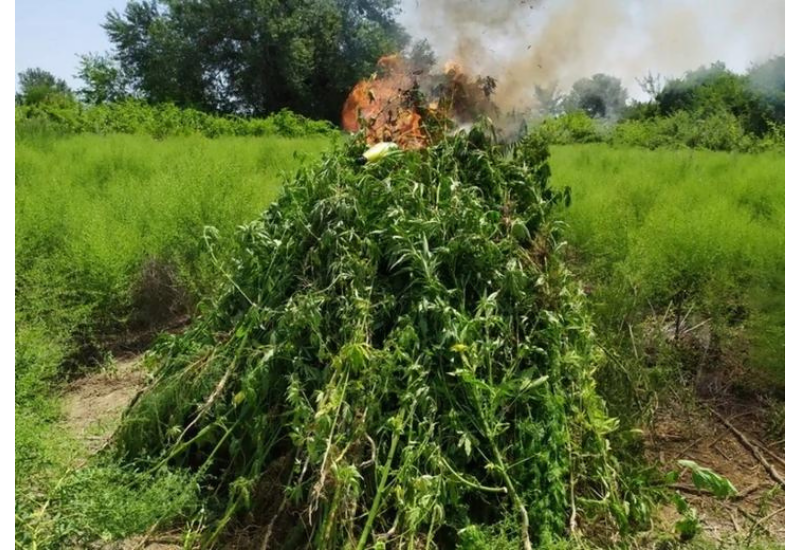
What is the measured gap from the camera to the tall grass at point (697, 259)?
432 cm

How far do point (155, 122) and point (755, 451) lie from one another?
13380 mm

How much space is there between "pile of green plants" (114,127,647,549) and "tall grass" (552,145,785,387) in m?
A: 0.96

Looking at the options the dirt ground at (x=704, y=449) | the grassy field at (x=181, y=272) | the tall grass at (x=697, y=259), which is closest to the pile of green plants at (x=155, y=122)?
the grassy field at (x=181, y=272)

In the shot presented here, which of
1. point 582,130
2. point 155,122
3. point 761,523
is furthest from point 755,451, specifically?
point 155,122

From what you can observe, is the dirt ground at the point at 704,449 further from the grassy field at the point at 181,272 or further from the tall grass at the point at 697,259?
the tall grass at the point at 697,259

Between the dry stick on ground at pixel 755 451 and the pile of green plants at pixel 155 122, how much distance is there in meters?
11.2

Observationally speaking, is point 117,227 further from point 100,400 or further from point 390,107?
point 390,107

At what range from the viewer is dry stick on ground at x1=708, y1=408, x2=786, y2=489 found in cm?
369

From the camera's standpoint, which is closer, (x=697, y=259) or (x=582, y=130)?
(x=697, y=259)

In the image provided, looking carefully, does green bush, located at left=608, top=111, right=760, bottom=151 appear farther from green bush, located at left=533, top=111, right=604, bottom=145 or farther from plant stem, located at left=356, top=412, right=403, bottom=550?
plant stem, located at left=356, top=412, right=403, bottom=550

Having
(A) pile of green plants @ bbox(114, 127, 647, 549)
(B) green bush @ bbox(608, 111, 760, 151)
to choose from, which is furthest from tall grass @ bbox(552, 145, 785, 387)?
(B) green bush @ bbox(608, 111, 760, 151)

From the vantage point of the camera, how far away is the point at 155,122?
592 inches

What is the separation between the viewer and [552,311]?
10.3 feet

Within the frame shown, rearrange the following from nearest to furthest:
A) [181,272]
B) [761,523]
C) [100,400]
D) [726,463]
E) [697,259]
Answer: [761,523] < [726,463] < [100,400] < [697,259] < [181,272]
